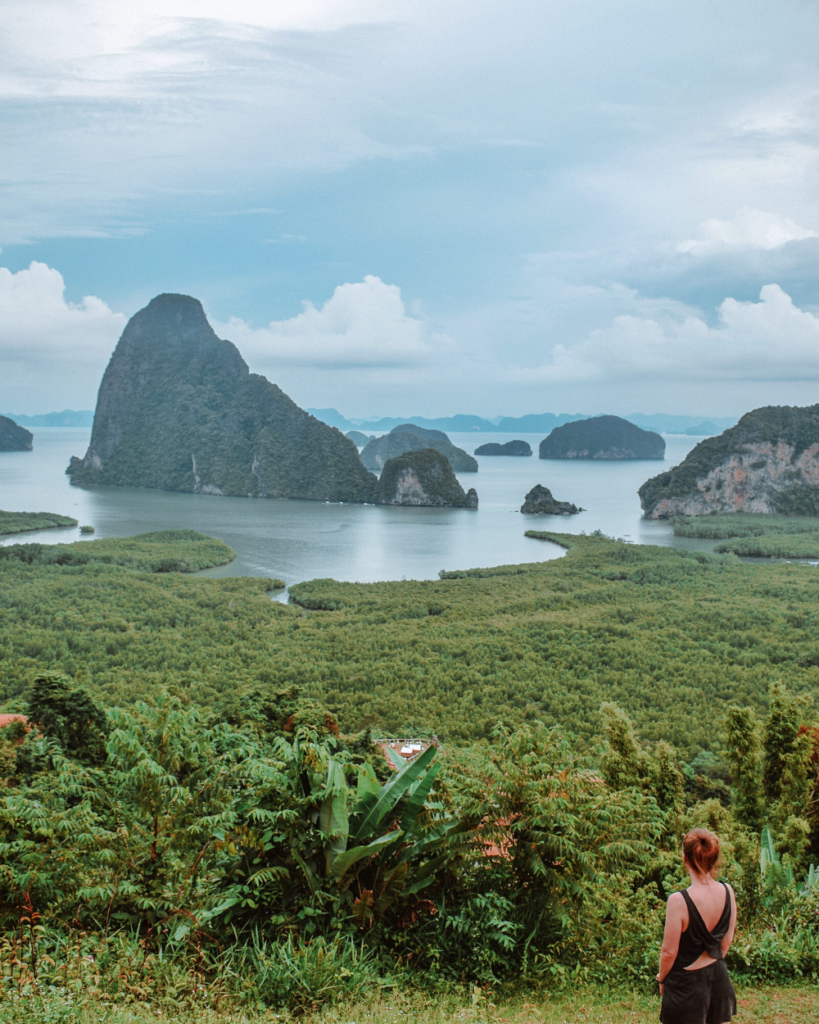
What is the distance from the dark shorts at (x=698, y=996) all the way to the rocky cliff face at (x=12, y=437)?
175 metres

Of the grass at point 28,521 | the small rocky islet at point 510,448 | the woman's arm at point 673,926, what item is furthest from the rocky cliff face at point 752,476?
the small rocky islet at point 510,448

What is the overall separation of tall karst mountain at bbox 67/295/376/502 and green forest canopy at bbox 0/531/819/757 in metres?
49.5

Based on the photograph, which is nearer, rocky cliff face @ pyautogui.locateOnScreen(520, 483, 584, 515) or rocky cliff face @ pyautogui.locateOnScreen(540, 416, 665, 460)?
rocky cliff face @ pyautogui.locateOnScreen(520, 483, 584, 515)

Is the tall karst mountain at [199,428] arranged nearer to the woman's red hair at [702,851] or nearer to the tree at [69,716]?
the tree at [69,716]

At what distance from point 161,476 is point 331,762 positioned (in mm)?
97264

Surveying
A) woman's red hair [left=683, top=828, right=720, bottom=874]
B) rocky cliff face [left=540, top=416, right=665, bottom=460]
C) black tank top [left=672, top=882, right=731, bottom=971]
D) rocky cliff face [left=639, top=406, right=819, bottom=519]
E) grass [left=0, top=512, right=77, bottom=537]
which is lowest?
grass [left=0, top=512, right=77, bottom=537]

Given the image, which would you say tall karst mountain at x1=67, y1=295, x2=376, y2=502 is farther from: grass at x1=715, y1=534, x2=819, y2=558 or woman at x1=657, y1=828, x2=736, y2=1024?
woman at x1=657, y1=828, x2=736, y2=1024

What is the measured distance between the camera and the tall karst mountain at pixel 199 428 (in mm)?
87062

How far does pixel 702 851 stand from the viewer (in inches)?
118

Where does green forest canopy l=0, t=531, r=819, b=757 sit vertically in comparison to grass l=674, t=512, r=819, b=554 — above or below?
below

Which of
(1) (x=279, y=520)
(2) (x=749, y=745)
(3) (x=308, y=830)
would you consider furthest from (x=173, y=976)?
(1) (x=279, y=520)

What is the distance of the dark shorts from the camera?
10.3ft

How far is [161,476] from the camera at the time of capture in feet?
316

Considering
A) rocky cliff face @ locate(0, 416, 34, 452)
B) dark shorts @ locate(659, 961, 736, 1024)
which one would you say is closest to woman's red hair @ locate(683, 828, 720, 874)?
dark shorts @ locate(659, 961, 736, 1024)
